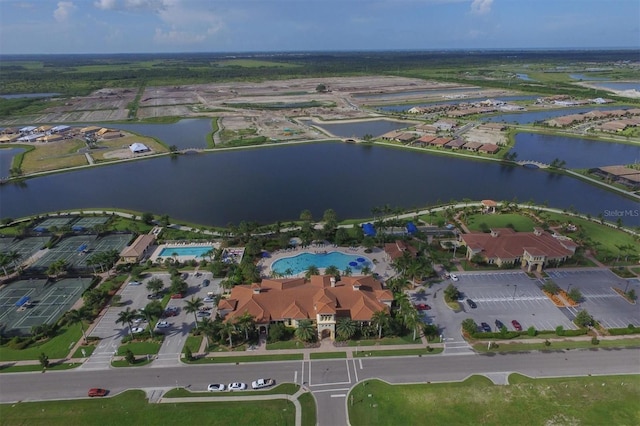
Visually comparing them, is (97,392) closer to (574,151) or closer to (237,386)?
(237,386)

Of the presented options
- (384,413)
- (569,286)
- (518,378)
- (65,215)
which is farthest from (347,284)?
(65,215)

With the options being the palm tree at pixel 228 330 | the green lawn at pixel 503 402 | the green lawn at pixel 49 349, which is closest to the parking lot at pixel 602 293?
the green lawn at pixel 503 402

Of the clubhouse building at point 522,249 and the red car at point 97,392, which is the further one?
the clubhouse building at point 522,249

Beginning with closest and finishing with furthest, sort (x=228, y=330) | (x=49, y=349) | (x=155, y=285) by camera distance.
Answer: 1. (x=228, y=330)
2. (x=49, y=349)
3. (x=155, y=285)

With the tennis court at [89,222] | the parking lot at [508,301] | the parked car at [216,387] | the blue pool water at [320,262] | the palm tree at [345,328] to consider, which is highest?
the palm tree at [345,328]

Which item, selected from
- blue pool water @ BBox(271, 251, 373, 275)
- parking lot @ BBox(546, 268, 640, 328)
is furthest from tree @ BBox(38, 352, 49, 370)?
parking lot @ BBox(546, 268, 640, 328)

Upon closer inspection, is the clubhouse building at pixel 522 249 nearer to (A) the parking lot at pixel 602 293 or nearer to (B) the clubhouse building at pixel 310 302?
(A) the parking lot at pixel 602 293

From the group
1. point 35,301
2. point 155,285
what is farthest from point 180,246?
point 35,301
